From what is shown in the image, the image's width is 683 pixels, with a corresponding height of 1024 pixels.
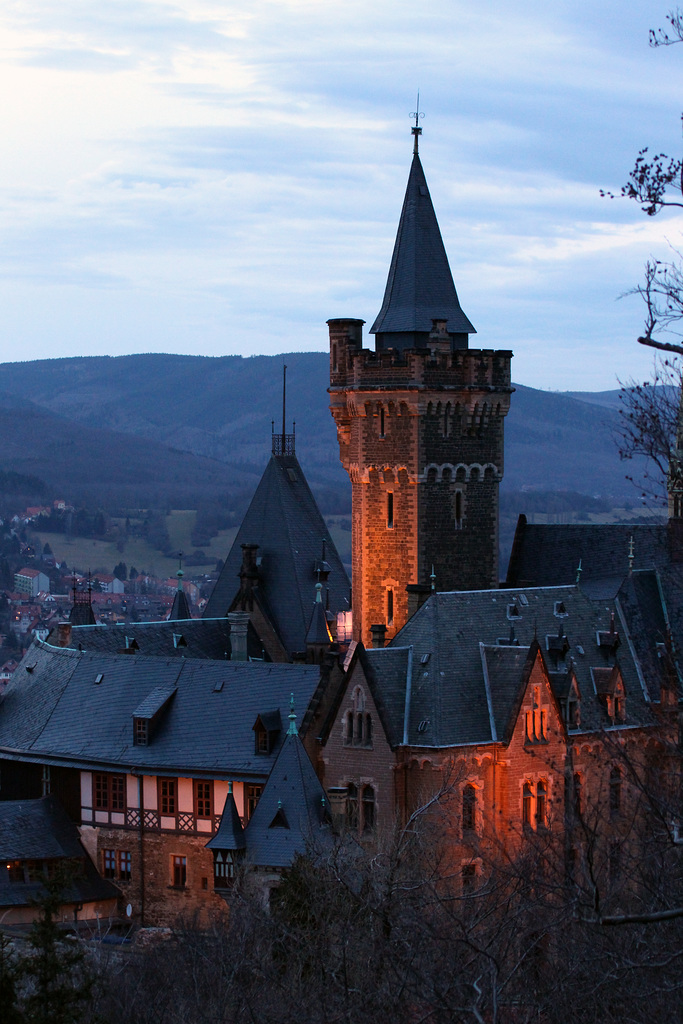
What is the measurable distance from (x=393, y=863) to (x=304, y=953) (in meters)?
2.95

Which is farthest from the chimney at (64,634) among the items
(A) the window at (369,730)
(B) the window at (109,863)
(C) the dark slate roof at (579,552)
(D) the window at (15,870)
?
(A) the window at (369,730)

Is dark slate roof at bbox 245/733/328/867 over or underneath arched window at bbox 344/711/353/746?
underneath

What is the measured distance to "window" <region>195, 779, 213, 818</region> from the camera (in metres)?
64.8

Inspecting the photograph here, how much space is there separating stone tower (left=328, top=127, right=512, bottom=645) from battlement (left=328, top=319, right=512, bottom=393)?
4 cm

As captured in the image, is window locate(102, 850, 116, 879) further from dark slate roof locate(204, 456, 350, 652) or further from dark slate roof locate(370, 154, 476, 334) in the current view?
dark slate roof locate(370, 154, 476, 334)

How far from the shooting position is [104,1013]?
156 feet

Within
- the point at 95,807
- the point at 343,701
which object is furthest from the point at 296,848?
the point at 95,807

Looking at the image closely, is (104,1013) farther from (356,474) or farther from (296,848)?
(356,474)

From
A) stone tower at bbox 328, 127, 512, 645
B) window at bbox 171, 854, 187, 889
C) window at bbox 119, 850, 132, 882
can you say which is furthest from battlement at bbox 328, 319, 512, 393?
window at bbox 119, 850, 132, 882

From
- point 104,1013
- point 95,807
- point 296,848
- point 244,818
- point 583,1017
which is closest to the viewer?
point 583,1017

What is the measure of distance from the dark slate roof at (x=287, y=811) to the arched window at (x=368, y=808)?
1.28 metres

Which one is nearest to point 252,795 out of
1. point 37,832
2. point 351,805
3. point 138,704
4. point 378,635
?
point 351,805

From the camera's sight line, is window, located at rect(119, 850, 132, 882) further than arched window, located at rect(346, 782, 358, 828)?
Yes

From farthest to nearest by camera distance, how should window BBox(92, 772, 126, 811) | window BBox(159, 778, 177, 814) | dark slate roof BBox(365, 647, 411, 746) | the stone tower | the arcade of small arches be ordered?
the arcade of small arches < the stone tower < window BBox(92, 772, 126, 811) < window BBox(159, 778, 177, 814) < dark slate roof BBox(365, 647, 411, 746)
